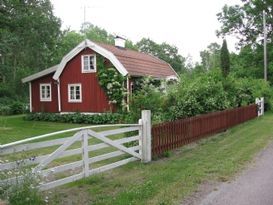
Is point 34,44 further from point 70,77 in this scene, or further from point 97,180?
point 97,180

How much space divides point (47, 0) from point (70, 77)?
16.9m

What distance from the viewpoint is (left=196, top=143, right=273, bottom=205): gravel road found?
6984 millimetres

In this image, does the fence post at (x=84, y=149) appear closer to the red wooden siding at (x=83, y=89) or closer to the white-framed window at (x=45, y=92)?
the red wooden siding at (x=83, y=89)

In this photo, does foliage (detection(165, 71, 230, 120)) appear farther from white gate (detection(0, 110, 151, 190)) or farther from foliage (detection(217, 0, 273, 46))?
foliage (detection(217, 0, 273, 46))

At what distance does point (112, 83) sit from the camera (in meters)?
26.9

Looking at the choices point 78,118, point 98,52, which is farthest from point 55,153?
point 98,52

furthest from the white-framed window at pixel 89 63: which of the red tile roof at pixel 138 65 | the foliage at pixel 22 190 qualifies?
the foliage at pixel 22 190

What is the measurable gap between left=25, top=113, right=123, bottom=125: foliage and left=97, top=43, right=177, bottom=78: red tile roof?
10.3ft

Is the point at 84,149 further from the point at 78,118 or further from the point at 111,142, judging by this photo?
the point at 78,118

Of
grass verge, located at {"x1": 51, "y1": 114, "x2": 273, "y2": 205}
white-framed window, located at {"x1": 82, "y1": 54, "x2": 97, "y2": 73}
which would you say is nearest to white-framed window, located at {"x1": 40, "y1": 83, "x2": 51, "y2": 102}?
white-framed window, located at {"x1": 82, "y1": 54, "x2": 97, "y2": 73}

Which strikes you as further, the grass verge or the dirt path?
the grass verge

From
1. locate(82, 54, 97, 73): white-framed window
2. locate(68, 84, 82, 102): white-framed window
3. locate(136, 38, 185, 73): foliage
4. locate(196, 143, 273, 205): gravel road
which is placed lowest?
locate(196, 143, 273, 205): gravel road

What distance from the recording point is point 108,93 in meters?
27.4

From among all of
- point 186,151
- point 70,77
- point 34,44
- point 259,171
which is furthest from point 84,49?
point 259,171
